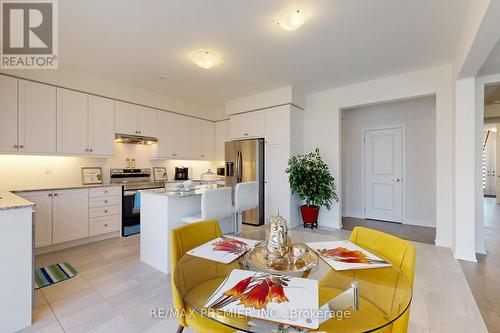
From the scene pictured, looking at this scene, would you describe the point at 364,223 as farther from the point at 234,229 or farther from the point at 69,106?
the point at 69,106

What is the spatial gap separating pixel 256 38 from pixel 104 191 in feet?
10.6

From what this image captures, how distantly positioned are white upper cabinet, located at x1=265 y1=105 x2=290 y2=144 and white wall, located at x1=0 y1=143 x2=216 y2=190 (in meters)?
2.48

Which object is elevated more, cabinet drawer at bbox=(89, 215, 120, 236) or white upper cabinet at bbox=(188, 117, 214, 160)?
white upper cabinet at bbox=(188, 117, 214, 160)

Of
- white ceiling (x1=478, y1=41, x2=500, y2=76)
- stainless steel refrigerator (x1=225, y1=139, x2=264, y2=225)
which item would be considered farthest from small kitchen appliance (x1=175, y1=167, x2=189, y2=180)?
white ceiling (x1=478, y1=41, x2=500, y2=76)

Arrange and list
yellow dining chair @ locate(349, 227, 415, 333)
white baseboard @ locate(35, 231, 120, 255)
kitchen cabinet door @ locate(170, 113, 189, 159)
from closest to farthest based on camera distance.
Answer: yellow dining chair @ locate(349, 227, 415, 333) → white baseboard @ locate(35, 231, 120, 255) → kitchen cabinet door @ locate(170, 113, 189, 159)

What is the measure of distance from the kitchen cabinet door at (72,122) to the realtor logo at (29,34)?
0.45m

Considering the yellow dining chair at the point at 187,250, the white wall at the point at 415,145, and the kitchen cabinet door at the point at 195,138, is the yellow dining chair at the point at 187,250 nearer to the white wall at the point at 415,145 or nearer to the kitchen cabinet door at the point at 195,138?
the kitchen cabinet door at the point at 195,138

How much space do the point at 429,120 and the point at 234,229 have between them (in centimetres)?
421

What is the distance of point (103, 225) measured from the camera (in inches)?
146

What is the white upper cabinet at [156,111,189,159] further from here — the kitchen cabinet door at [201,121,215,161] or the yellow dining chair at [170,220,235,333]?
the yellow dining chair at [170,220,235,333]

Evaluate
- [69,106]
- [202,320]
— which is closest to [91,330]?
[202,320]

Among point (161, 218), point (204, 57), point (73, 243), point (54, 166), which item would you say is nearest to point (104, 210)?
point (73, 243)

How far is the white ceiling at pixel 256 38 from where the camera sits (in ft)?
6.99

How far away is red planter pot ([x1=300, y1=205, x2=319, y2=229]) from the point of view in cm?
421
